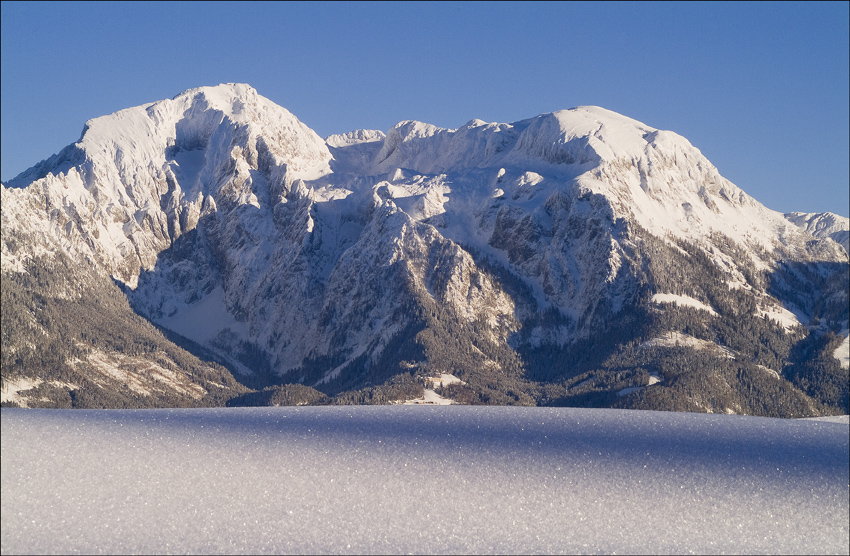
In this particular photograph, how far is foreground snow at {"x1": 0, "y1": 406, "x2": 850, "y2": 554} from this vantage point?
18203 millimetres

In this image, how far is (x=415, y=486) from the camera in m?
19.4

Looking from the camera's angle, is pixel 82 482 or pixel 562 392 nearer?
pixel 82 482

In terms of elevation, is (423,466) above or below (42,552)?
above

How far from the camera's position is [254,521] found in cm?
1842

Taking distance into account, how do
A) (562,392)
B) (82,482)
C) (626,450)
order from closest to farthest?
(82,482) < (626,450) < (562,392)

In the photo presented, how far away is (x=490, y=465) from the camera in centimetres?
2002

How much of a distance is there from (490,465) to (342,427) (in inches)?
171

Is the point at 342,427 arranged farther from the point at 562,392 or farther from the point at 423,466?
the point at 562,392

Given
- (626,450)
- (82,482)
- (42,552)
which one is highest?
(626,450)


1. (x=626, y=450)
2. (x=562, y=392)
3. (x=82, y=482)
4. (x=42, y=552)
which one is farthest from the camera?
(x=562, y=392)

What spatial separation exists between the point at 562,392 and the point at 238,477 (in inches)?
6631

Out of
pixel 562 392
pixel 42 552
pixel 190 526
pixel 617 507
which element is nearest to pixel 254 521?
pixel 190 526

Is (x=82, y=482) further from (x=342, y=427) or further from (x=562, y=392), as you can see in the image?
(x=562, y=392)

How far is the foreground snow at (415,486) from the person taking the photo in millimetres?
18203
